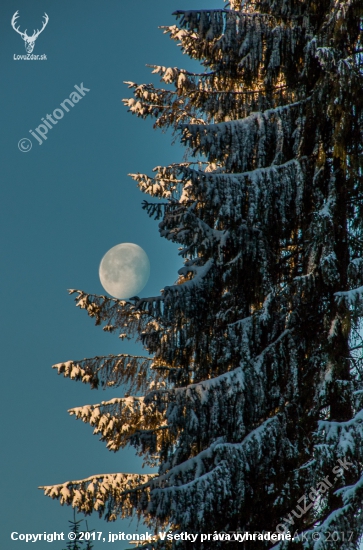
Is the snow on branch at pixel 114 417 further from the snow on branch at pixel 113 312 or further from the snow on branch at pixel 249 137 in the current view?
the snow on branch at pixel 249 137

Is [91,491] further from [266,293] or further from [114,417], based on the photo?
[266,293]

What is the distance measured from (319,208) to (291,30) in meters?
2.44

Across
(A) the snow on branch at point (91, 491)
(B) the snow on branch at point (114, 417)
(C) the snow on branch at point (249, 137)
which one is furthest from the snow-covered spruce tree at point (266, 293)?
(B) the snow on branch at point (114, 417)

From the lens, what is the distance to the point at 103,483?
33.4ft

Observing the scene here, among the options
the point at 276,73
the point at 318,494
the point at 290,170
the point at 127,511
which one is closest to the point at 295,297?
the point at 290,170

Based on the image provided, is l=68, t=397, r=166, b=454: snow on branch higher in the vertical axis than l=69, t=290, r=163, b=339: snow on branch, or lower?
lower

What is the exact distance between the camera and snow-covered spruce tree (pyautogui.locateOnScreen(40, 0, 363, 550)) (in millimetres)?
6680

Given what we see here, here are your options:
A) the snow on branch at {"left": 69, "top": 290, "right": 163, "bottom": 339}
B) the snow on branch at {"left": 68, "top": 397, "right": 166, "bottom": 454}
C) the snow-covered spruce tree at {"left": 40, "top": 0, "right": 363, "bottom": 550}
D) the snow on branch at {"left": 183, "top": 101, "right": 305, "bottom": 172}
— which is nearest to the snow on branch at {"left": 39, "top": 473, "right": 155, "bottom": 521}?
the snow on branch at {"left": 68, "top": 397, "right": 166, "bottom": 454}

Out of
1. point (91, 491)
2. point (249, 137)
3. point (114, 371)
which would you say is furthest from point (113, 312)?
point (249, 137)

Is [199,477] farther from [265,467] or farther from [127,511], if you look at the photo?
[127,511]

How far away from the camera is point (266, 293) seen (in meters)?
7.70

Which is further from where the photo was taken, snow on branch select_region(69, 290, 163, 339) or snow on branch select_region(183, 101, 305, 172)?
snow on branch select_region(69, 290, 163, 339)

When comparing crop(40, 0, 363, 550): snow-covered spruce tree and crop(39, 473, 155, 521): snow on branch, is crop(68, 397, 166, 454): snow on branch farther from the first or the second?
crop(40, 0, 363, 550): snow-covered spruce tree

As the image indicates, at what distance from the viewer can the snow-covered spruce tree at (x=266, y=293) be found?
21.9 ft
